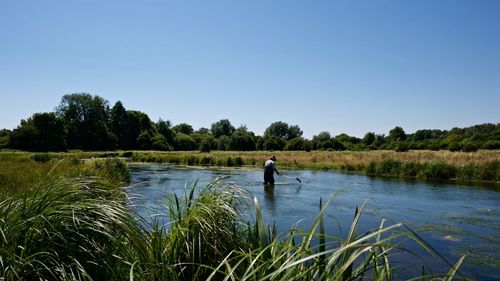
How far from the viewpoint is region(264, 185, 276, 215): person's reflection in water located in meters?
13.8

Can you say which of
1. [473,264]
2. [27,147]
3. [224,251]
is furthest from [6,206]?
[27,147]

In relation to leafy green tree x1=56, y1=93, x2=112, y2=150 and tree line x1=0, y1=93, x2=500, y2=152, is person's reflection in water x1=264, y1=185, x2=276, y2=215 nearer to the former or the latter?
tree line x1=0, y1=93, x2=500, y2=152

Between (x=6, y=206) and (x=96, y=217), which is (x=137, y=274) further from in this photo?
(x=6, y=206)

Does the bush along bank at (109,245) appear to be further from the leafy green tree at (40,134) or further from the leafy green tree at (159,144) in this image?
the leafy green tree at (159,144)

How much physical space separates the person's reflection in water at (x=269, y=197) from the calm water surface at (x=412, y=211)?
35mm

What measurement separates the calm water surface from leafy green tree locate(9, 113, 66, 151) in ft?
163

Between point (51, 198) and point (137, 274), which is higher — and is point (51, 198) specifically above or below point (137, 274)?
above

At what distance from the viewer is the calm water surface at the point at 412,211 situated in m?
7.81

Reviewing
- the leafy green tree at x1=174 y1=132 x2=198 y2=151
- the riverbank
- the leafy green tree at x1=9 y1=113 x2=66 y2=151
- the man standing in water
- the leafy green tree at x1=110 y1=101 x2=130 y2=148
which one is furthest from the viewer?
the leafy green tree at x1=174 y1=132 x2=198 y2=151

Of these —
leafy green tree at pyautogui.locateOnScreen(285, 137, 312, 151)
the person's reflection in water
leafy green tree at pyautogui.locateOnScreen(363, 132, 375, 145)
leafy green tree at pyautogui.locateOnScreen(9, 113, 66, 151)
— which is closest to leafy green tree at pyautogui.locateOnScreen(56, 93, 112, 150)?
leafy green tree at pyautogui.locateOnScreen(9, 113, 66, 151)

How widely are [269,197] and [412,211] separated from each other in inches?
215

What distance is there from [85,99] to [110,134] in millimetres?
10834

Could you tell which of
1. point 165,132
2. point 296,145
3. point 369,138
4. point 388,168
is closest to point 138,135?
point 165,132

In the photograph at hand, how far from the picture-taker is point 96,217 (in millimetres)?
3664
